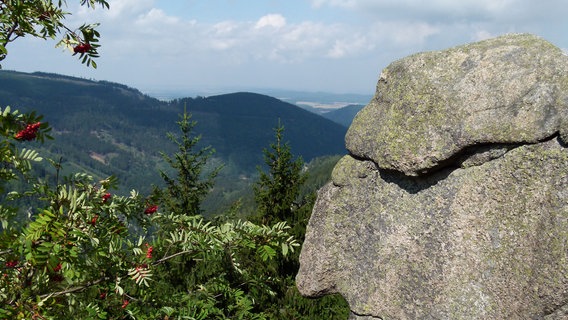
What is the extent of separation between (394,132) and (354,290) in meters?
3.96

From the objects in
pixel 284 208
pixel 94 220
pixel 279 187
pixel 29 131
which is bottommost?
pixel 284 208

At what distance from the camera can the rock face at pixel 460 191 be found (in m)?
7.91

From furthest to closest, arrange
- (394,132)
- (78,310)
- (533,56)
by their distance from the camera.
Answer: (394,132) → (533,56) → (78,310)

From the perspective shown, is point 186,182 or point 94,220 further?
point 186,182

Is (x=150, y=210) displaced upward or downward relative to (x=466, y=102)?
downward

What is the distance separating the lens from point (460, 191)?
8883mm

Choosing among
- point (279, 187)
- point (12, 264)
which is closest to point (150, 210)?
point (12, 264)

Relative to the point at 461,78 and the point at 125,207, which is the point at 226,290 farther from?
the point at 461,78

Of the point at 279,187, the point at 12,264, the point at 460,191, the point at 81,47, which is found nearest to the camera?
the point at 12,264

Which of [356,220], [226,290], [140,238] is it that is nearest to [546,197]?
[356,220]

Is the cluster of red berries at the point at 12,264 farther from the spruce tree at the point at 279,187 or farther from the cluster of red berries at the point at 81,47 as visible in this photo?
the spruce tree at the point at 279,187

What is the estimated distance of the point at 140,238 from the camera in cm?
660

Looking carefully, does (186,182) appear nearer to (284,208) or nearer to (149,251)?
(284,208)

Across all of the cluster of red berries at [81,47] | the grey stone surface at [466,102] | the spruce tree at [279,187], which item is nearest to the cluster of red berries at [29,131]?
the cluster of red berries at [81,47]
